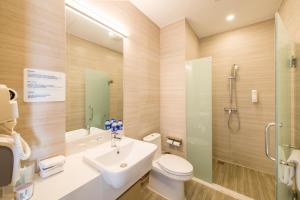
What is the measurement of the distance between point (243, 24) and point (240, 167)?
244cm

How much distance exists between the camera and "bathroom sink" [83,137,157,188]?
0.83 metres

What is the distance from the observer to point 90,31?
128 cm

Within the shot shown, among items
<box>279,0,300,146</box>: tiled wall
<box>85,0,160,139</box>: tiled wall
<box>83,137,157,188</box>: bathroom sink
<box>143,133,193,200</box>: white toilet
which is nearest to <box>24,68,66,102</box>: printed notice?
<box>83,137,157,188</box>: bathroom sink

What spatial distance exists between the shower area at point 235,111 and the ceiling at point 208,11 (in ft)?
0.98

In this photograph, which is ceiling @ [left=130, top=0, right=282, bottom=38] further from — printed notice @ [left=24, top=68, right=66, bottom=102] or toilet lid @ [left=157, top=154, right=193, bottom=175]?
toilet lid @ [left=157, top=154, right=193, bottom=175]

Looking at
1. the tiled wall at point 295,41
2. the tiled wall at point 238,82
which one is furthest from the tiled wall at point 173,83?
the tiled wall at point 295,41

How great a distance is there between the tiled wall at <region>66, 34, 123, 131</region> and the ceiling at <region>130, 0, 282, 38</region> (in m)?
0.84

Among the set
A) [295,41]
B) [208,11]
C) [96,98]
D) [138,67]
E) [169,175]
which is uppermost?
[208,11]

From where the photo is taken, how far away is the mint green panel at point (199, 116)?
73.5 inches

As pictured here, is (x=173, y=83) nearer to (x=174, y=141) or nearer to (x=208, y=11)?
(x=174, y=141)

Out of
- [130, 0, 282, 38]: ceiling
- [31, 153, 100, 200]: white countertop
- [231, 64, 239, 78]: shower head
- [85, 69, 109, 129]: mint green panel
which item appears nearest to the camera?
[31, 153, 100, 200]: white countertop

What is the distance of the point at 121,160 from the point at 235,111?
2.16 meters

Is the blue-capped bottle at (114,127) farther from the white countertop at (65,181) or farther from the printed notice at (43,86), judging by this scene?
the printed notice at (43,86)

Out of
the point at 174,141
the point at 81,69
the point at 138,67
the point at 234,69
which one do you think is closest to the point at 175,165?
the point at 174,141
